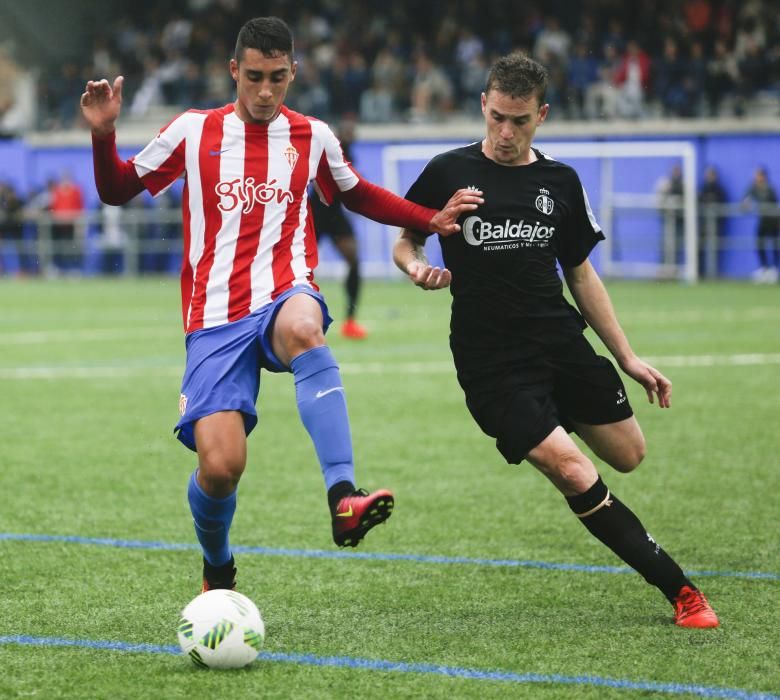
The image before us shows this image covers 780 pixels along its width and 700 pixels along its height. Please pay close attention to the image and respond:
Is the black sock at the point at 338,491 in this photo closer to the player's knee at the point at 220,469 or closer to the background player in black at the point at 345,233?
the player's knee at the point at 220,469

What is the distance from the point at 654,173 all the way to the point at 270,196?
21.8m

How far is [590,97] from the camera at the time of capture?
26.2 meters

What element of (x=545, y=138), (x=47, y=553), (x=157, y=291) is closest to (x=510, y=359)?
(x=47, y=553)

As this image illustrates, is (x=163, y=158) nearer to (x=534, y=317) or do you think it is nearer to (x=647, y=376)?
(x=534, y=317)

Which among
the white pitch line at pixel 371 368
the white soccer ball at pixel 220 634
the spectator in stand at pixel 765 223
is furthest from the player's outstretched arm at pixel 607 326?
the spectator in stand at pixel 765 223

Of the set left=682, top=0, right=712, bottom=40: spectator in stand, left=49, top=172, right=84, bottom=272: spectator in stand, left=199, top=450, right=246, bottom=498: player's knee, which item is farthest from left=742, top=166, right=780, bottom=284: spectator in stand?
left=199, top=450, right=246, bottom=498: player's knee

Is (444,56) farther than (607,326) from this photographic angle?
Yes

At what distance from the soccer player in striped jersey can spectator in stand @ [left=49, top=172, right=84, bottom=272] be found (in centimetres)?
2645

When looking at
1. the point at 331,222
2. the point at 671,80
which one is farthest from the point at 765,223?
the point at 331,222

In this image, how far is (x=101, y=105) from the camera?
4.82 m

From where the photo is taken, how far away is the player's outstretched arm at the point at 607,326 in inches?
202

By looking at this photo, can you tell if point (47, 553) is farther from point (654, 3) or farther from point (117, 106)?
point (654, 3)

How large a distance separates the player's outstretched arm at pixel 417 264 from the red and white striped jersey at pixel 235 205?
0.34 metres

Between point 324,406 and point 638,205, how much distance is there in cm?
2198
